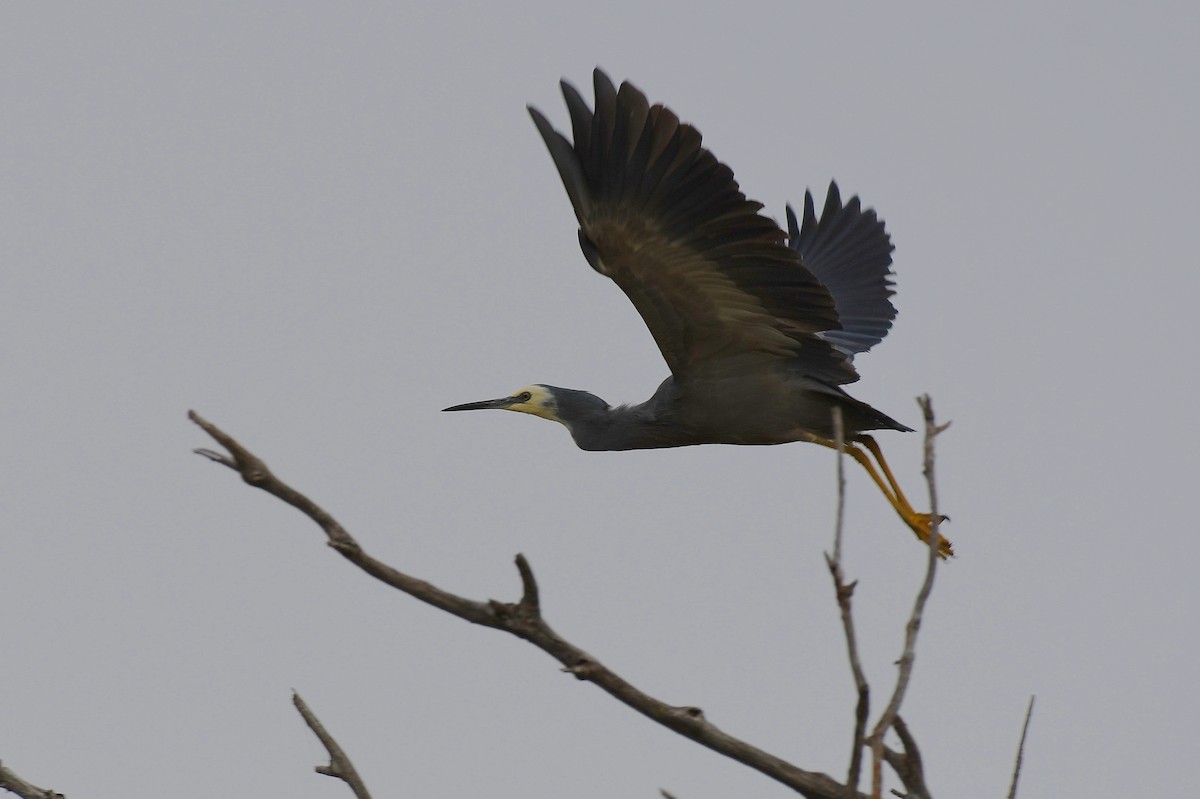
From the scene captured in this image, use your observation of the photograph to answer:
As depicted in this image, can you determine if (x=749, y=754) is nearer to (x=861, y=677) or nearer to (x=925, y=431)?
(x=861, y=677)

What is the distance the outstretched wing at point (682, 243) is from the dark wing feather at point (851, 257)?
6.19ft

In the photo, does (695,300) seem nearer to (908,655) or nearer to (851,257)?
(851,257)

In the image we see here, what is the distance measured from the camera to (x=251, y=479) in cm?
371

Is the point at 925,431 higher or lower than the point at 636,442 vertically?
lower

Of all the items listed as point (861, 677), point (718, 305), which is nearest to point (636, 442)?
point (718, 305)

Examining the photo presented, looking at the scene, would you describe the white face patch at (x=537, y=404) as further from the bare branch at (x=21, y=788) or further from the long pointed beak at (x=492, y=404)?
the bare branch at (x=21, y=788)

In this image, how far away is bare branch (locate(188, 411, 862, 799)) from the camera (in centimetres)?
372

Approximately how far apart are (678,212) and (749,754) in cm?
344

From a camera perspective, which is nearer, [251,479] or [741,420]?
[251,479]

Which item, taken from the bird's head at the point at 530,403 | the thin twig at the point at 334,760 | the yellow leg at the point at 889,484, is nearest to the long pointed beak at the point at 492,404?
the bird's head at the point at 530,403

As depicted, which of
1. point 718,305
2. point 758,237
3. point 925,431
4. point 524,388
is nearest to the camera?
point 925,431

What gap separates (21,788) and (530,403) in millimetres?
4904

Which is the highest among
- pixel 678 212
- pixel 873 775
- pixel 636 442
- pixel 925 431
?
pixel 678 212

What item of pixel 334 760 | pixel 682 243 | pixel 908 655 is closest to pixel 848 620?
pixel 908 655
